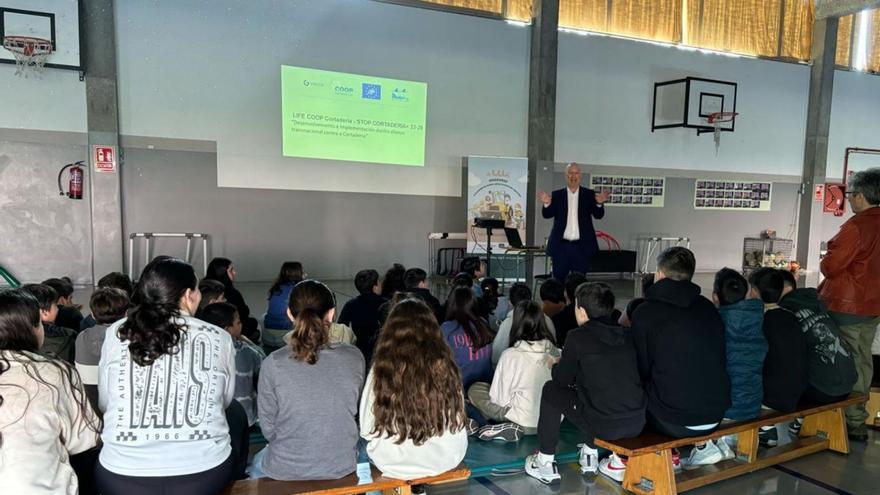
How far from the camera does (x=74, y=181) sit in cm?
650

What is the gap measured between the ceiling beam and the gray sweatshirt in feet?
36.5

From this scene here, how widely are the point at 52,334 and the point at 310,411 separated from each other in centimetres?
144

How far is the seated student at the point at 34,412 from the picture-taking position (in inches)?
55.7

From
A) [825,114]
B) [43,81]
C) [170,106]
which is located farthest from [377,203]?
[825,114]

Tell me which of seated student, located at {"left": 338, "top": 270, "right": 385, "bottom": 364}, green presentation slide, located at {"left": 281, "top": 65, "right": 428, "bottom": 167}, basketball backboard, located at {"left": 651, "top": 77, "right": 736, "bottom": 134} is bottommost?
seated student, located at {"left": 338, "top": 270, "right": 385, "bottom": 364}

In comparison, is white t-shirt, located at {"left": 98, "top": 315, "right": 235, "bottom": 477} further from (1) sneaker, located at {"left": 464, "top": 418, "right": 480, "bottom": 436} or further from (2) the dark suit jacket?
(2) the dark suit jacket

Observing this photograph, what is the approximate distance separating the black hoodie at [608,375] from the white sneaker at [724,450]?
69 centimetres

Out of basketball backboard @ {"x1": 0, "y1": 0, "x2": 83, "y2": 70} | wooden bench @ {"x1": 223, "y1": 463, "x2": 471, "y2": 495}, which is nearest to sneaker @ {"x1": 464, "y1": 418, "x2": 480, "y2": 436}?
wooden bench @ {"x1": 223, "y1": 463, "x2": 471, "y2": 495}

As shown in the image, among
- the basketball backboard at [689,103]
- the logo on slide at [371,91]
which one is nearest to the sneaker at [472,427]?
the logo on slide at [371,91]

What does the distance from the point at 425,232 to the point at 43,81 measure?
4.95m

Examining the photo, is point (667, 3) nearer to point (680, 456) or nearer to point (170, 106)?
point (170, 106)

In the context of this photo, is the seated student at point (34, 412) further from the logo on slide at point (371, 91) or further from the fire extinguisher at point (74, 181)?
the logo on slide at point (371, 91)

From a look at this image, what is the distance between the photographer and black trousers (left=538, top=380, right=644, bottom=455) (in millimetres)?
2410

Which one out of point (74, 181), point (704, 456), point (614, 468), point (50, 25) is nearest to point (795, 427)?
point (704, 456)
